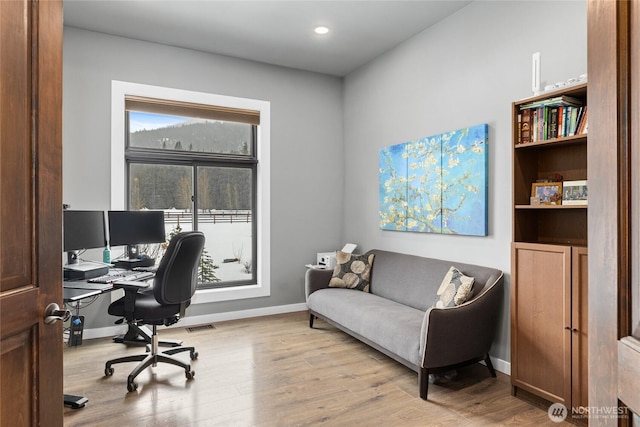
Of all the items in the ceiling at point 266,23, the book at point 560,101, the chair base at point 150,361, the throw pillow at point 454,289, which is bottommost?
the chair base at point 150,361

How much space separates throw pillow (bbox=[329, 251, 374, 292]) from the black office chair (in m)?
1.65

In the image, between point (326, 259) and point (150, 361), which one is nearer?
point (150, 361)

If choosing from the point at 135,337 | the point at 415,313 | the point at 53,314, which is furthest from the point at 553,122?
the point at 135,337

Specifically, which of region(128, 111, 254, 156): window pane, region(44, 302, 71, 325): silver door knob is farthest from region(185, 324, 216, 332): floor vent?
region(44, 302, 71, 325): silver door knob

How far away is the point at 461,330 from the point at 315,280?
1795 millimetres

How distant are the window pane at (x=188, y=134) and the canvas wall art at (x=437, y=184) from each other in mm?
1703

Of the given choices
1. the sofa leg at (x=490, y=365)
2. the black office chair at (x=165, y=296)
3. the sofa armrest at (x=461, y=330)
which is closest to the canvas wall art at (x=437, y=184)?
the sofa armrest at (x=461, y=330)

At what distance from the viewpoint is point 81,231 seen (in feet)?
10.4

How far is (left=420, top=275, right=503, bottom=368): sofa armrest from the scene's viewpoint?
2.52m

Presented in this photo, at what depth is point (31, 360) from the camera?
1.11 m

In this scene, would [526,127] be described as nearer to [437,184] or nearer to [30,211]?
[437,184]

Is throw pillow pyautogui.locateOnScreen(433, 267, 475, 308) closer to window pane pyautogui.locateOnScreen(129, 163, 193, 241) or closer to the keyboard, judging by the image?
the keyboard

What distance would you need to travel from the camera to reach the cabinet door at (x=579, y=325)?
215 centimetres

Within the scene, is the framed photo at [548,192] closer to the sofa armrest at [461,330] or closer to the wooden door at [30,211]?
the sofa armrest at [461,330]
